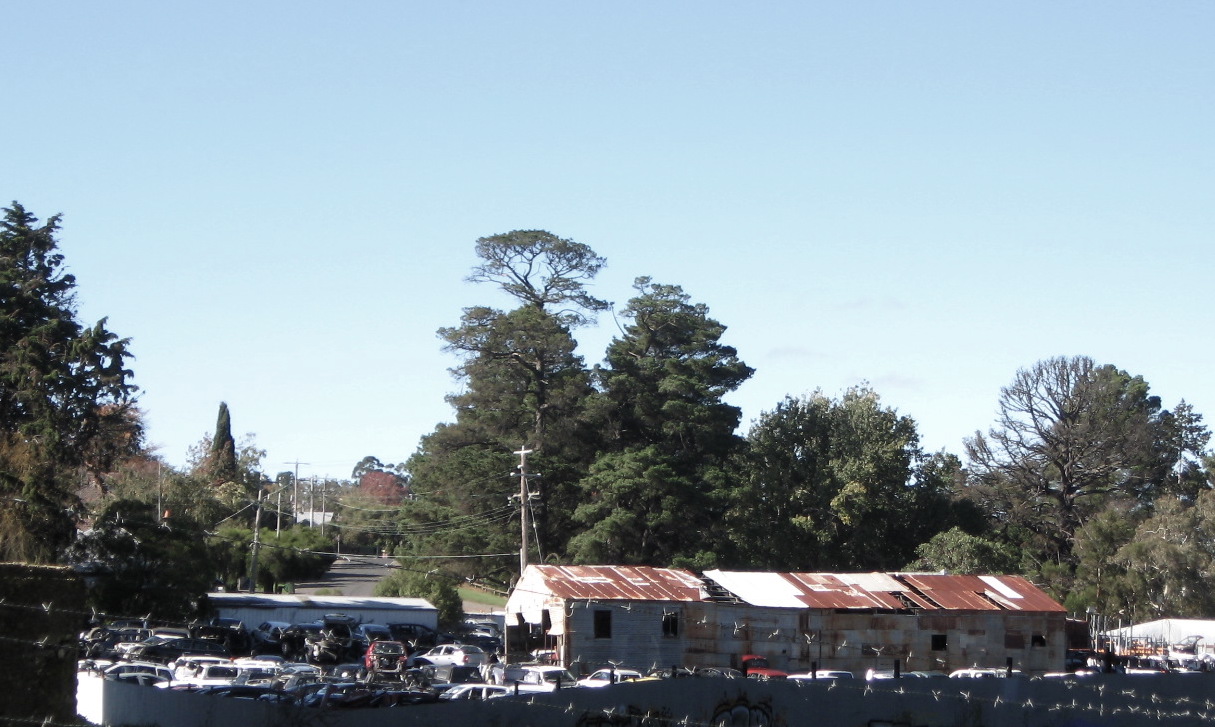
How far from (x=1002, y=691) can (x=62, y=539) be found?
2974 centimetres

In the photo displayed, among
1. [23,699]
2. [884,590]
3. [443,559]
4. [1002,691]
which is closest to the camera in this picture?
[23,699]

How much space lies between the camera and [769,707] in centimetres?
2183

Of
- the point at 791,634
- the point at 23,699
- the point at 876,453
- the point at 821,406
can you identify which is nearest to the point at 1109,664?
the point at 791,634

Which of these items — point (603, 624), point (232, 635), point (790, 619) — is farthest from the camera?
point (232, 635)

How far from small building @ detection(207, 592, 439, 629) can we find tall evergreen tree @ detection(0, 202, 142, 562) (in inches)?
293

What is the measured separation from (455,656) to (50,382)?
18405 millimetres

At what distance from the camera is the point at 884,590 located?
45250 mm

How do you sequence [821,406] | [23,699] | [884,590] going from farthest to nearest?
1. [821,406]
2. [884,590]
3. [23,699]

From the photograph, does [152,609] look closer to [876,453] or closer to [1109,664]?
[1109,664]

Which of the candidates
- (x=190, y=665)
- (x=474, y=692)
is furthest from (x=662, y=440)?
(x=474, y=692)

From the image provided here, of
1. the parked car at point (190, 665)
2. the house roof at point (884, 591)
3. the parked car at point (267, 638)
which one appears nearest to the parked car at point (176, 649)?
→ the parked car at point (190, 665)

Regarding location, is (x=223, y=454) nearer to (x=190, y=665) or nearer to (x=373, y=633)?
(x=373, y=633)

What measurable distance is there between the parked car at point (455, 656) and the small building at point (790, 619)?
5.16 ft

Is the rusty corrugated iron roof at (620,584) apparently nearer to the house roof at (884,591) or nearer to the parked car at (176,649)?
the house roof at (884,591)
